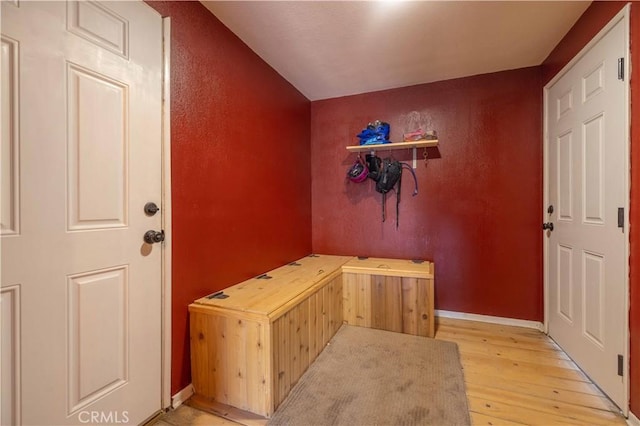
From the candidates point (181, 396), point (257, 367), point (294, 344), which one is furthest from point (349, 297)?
point (181, 396)

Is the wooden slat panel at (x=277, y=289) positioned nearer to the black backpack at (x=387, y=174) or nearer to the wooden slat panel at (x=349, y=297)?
the wooden slat panel at (x=349, y=297)

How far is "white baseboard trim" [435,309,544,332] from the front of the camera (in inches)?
96.3

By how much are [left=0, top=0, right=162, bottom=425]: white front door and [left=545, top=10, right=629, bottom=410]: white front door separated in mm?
2455

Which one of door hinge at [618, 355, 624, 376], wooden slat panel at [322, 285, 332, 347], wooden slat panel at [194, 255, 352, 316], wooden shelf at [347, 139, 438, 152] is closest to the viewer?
door hinge at [618, 355, 624, 376]

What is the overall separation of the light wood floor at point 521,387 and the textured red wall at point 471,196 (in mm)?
483

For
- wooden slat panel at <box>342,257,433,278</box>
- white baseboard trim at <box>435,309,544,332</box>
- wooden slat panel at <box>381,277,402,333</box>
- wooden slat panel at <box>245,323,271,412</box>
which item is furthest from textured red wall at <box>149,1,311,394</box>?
white baseboard trim at <box>435,309,544,332</box>

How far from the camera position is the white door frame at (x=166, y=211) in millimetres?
1456

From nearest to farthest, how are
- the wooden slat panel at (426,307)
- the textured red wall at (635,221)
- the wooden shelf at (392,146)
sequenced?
1. the textured red wall at (635,221)
2. the wooden slat panel at (426,307)
3. the wooden shelf at (392,146)

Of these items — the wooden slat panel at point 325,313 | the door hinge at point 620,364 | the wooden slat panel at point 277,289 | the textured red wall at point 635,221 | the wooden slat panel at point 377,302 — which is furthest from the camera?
the wooden slat panel at point 377,302

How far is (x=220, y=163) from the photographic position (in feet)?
6.07

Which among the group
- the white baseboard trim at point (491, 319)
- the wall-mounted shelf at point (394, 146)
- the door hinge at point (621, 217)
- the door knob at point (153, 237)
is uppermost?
the wall-mounted shelf at point (394, 146)

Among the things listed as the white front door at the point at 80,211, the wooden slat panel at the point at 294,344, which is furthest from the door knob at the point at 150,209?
the wooden slat panel at the point at 294,344

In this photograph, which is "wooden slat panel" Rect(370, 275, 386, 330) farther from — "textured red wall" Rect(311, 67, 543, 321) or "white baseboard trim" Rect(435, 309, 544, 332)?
A: "white baseboard trim" Rect(435, 309, 544, 332)

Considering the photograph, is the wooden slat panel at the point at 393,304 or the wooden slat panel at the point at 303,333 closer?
the wooden slat panel at the point at 303,333
